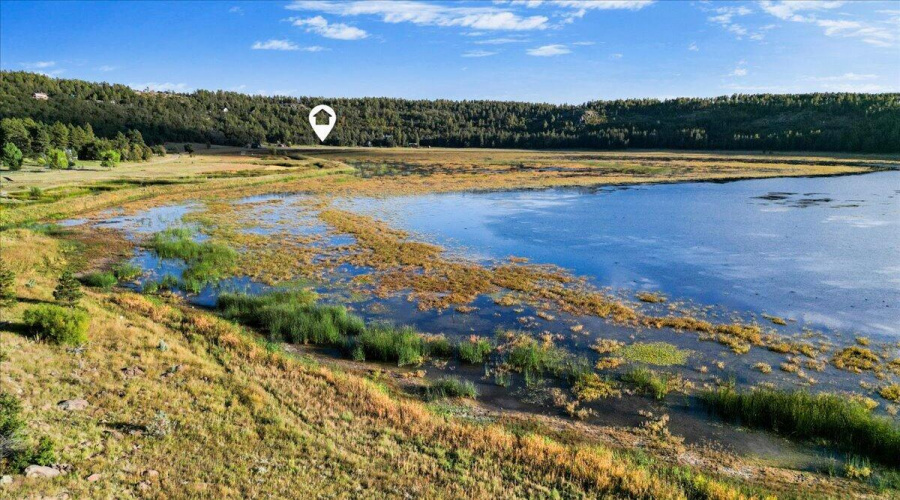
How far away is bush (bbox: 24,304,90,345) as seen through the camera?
59.1ft

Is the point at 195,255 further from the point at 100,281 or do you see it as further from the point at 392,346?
the point at 392,346

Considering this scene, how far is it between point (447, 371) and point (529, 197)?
61.3 meters

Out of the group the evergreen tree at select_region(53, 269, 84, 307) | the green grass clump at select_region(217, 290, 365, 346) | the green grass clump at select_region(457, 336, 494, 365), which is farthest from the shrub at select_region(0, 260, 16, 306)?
the green grass clump at select_region(457, 336, 494, 365)

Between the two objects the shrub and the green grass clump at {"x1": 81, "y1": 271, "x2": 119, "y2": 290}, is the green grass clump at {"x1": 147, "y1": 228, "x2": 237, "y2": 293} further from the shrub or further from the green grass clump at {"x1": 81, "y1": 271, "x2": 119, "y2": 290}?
the shrub

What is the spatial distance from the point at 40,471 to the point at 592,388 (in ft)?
53.6

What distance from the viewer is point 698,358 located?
21828 mm

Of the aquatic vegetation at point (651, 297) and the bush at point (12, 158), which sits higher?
the bush at point (12, 158)

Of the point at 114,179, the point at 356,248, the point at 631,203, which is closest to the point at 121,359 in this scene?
the point at 356,248

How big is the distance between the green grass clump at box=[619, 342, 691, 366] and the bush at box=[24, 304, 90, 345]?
21.2 metres

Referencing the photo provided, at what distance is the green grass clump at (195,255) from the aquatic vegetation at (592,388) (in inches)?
896

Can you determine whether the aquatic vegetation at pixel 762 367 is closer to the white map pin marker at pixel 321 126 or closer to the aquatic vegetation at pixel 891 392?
the aquatic vegetation at pixel 891 392

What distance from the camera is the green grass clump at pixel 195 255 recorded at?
32656 mm

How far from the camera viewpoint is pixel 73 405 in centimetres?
1390

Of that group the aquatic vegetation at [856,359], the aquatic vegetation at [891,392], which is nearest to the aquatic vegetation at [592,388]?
the aquatic vegetation at [891,392]
